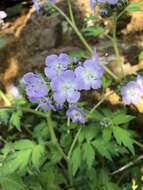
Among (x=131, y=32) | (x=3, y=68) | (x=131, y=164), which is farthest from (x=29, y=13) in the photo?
(x=131, y=164)

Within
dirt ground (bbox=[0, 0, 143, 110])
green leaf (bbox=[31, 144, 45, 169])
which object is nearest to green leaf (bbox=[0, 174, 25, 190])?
green leaf (bbox=[31, 144, 45, 169])

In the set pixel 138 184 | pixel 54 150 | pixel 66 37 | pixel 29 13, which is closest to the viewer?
pixel 54 150

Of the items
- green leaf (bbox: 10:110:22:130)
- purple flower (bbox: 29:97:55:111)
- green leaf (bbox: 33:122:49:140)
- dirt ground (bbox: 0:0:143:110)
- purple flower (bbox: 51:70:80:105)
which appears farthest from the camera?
dirt ground (bbox: 0:0:143:110)

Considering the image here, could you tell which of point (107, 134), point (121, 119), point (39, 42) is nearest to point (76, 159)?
point (107, 134)

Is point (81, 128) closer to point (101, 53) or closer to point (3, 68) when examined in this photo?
point (101, 53)

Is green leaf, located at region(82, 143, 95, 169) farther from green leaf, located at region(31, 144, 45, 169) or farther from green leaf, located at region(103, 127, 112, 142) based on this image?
green leaf, located at region(31, 144, 45, 169)

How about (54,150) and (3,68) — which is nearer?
(54,150)
